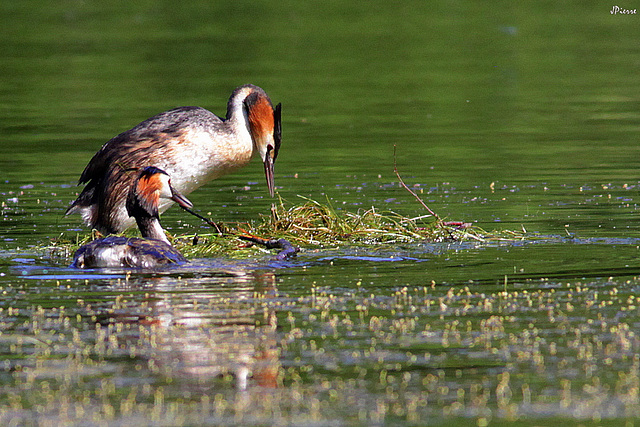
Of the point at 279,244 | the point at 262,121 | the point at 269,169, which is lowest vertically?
the point at 279,244

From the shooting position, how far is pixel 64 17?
40.2 metres

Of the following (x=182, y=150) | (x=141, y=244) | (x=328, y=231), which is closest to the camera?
(x=141, y=244)

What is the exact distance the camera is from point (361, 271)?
9.45 metres

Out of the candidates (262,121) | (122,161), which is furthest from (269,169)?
(122,161)

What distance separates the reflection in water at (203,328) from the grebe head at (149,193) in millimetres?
1470

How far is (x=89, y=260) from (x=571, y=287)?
145 inches

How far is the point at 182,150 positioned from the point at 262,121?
915 millimetres

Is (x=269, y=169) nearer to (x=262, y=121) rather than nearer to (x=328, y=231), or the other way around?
(x=262, y=121)

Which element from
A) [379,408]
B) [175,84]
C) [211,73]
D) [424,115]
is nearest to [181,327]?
[379,408]

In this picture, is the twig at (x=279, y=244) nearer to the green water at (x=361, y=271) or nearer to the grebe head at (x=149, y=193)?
the green water at (x=361, y=271)

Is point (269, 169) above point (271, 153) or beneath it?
beneath

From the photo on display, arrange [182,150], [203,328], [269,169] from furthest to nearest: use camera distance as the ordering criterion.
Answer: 1. [269,169]
2. [182,150]
3. [203,328]

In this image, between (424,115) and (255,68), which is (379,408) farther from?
(255,68)

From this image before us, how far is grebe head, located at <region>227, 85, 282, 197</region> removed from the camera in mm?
12000
